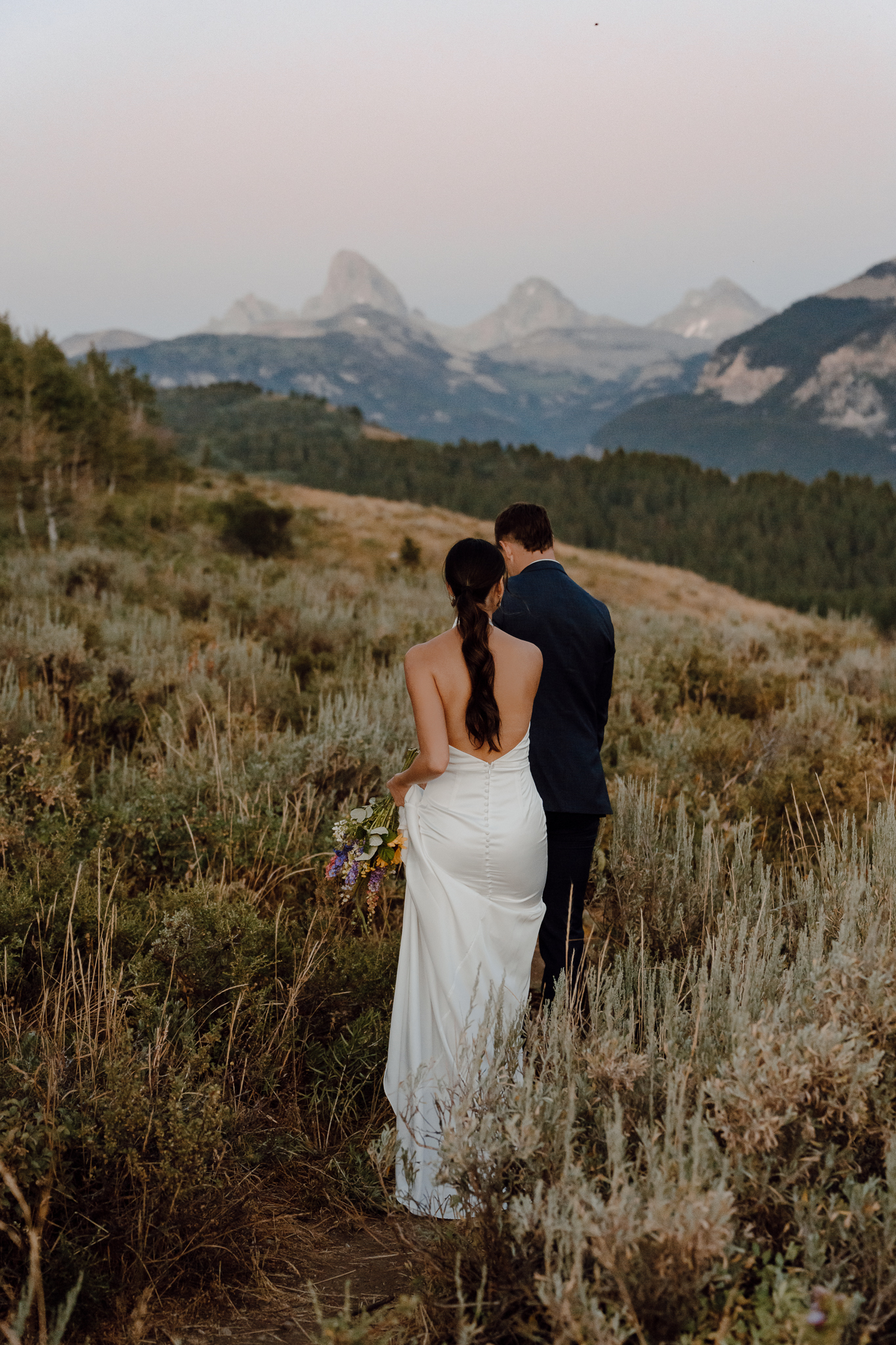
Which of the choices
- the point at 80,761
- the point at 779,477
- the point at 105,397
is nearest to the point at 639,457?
the point at 779,477

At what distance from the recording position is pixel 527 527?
3.62 metres

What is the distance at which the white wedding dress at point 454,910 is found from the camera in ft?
10.0

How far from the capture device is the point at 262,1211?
2.85 m

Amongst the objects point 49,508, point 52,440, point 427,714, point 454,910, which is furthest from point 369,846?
point 52,440

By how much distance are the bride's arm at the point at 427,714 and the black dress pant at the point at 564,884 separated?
805mm

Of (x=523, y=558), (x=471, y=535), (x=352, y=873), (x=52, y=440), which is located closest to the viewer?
(x=352, y=873)

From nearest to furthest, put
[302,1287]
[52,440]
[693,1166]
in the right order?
[693,1166]
[302,1287]
[52,440]

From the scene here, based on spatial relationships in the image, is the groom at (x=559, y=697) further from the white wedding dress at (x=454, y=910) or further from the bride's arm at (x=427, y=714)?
the bride's arm at (x=427, y=714)

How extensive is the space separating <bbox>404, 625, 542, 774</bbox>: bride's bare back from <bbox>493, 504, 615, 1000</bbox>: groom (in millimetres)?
472

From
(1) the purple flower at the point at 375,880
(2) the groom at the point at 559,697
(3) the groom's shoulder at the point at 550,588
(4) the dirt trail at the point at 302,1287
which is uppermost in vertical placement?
(3) the groom's shoulder at the point at 550,588

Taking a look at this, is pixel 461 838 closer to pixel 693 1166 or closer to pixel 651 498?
pixel 693 1166

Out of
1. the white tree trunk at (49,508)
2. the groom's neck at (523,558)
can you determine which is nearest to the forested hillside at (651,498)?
the white tree trunk at (49,508)

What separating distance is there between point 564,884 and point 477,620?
4.37ft

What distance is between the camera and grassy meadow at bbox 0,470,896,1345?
192 cm
